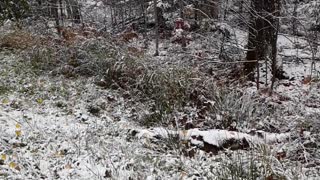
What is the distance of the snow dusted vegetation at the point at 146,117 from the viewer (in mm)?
3555

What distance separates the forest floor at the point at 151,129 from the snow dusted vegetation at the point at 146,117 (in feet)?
0.05

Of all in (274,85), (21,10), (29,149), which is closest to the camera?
(29,149)

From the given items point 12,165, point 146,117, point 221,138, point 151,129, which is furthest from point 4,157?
point 221,138

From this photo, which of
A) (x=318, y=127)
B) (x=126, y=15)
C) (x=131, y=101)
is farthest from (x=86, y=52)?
(x=126, y=15)

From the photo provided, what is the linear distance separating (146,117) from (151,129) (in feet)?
1.65

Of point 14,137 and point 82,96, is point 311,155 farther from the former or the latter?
point 82,96

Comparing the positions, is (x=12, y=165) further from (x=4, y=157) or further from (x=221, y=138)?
(x=221, y=138)

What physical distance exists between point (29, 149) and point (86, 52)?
3818 millimetres

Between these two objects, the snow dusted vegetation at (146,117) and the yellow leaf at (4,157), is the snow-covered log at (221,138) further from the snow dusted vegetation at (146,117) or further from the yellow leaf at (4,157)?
the yellow leaf at (4,157)

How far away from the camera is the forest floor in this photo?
3.51 meters

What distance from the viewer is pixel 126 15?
47.4 ft

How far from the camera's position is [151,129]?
462cm

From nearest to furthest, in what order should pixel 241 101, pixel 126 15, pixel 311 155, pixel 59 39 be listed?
1. pixel 311 155
2. pixel 241 101
3. pixel 59 39
4. pixel 126 15

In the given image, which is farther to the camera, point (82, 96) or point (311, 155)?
point (82, 96)
